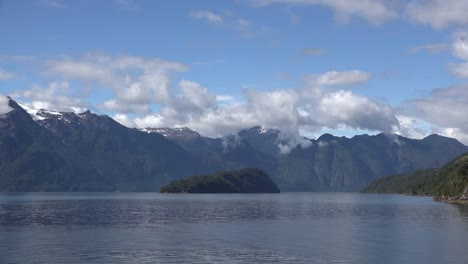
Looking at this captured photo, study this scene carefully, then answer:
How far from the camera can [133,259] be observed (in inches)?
3664

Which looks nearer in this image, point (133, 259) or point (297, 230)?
point (133, 259)

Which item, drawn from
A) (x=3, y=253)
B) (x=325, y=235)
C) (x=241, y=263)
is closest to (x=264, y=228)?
(x=325, y=235)

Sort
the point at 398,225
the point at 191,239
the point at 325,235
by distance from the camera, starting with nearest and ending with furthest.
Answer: the point at 191,239 → the point at 325,235 → the point at 398,225

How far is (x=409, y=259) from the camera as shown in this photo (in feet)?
312

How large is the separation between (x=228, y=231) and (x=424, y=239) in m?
46.7

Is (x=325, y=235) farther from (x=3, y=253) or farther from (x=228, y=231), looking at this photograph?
(x=3, y=253)

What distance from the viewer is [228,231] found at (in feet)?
459

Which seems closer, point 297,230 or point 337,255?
point 337,255

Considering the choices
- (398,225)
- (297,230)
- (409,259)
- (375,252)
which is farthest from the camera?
(398,225)

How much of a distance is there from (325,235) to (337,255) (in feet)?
109

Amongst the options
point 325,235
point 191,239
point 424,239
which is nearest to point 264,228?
point 325,235

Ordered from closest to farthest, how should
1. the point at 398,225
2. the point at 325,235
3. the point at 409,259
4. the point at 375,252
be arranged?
the point at 409,259 → the point at 375,252 → the point at 325,235 → the point at 398,225

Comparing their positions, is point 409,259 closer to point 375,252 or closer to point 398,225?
point 375,252

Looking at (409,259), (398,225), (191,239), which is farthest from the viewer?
(398,225)
